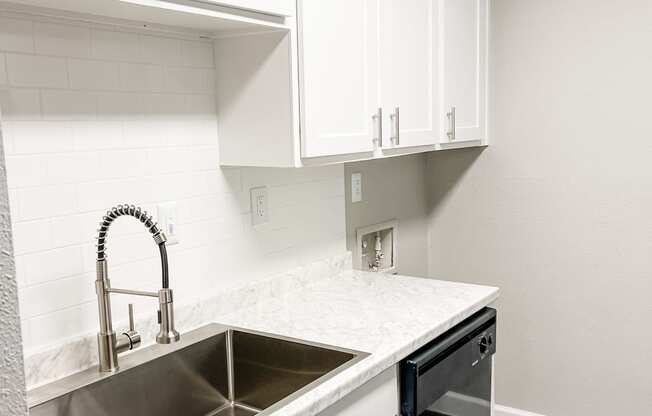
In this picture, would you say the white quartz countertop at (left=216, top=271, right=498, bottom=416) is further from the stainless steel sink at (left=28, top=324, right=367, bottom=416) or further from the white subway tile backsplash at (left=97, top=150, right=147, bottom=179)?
the white subway tile backsplash at (left=97, top=150, right=147, bottom=179)

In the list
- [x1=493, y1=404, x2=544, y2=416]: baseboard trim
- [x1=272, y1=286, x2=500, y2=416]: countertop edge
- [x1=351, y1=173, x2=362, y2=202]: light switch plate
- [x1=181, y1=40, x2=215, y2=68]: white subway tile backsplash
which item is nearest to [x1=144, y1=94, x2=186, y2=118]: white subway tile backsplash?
[x1=181, y1=40, x2=215, y2=68]: white subway tile backsplash

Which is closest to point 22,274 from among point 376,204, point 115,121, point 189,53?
point 115,121

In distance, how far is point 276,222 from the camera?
212 cm

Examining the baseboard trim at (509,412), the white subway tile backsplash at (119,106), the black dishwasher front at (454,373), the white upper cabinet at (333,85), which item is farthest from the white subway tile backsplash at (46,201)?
the baseboard trim at (509,412)

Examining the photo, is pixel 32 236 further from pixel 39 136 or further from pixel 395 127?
pixel 395 127

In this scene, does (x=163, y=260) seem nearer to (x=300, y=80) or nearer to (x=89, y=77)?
(x=89, y=77)

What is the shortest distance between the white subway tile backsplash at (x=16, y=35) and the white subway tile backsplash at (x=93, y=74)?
0.35 ft

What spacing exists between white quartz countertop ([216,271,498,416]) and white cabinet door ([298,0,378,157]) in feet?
1.57

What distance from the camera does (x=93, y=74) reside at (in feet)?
5.01

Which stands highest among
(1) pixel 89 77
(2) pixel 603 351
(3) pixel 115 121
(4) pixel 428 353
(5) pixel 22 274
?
(1) pixel 89 77

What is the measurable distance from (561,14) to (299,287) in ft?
5.09

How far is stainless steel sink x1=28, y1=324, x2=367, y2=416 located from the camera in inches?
56.6

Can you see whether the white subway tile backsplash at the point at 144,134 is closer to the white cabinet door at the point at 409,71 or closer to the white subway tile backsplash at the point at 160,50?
the white subway tile backsplash at the point at 160,50

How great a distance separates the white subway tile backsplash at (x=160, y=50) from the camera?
166cm
